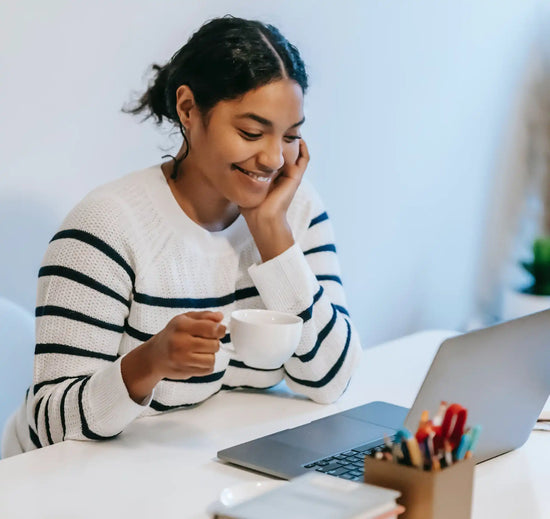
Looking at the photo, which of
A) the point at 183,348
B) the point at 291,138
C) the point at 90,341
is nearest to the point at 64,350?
the point at 90,341

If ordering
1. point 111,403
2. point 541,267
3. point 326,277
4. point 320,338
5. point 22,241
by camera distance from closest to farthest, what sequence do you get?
1. point 111,403
2. point 320,338
3. point 326,277
4. point 22,241
5. point 541,267

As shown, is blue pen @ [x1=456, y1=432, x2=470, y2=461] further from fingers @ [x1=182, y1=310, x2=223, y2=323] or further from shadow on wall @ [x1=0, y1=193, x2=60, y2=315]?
shadow on wall @ [x1=0, y1=193, x2=60, y2=315]

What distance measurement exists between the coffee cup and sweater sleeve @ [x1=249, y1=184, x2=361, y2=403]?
0.25m

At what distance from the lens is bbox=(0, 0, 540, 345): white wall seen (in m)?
1.70

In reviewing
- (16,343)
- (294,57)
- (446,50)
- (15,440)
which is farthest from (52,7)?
(446,50)

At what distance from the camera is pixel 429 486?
2.80 ft

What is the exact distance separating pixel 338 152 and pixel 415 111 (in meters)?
0.36

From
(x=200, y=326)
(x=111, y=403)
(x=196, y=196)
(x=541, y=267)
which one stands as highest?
(x=196, y=196)

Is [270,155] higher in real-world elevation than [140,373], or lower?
higher

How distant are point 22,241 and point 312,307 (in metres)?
0.60

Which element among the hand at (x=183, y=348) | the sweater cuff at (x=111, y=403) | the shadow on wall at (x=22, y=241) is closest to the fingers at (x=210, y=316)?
the hand at (x=183, y=348)

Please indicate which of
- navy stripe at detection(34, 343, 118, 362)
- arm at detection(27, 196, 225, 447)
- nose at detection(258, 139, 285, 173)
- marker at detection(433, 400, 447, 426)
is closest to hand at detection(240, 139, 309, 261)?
nose at detection(258, 139, 285, 173)

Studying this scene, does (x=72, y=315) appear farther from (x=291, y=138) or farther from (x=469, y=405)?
(x=469, y=405)

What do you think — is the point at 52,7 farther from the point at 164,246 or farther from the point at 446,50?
the point at 446,50
